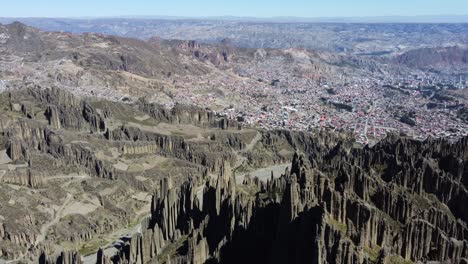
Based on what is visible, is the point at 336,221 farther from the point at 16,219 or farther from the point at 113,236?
the point at 16,219

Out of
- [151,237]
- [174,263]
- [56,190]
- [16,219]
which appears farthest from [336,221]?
[56,190]

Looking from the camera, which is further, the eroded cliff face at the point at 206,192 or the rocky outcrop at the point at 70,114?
the rocky outcrop at the point at 70,114

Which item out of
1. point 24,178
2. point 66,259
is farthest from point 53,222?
point 66,259

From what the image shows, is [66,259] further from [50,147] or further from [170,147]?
[170,147]

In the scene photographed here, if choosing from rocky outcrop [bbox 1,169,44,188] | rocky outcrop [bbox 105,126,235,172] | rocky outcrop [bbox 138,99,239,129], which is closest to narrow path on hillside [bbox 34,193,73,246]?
rocky outcrop [bbox 1,169,44,188]

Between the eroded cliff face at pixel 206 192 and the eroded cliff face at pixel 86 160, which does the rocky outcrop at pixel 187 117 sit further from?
the eroded cliff face at pixel 206 192

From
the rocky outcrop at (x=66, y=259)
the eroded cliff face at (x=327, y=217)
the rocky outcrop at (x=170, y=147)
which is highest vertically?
the eroded cliff face at (x=327, y=217)

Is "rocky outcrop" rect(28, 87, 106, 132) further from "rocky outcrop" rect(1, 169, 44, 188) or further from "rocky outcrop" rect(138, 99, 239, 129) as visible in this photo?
"rocky outcrop" rect(1, 169, 44, 188)

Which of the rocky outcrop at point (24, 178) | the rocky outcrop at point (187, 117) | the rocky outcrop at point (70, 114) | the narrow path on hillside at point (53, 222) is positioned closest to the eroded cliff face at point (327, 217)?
the narrow path on hillside at point (53, 222)
